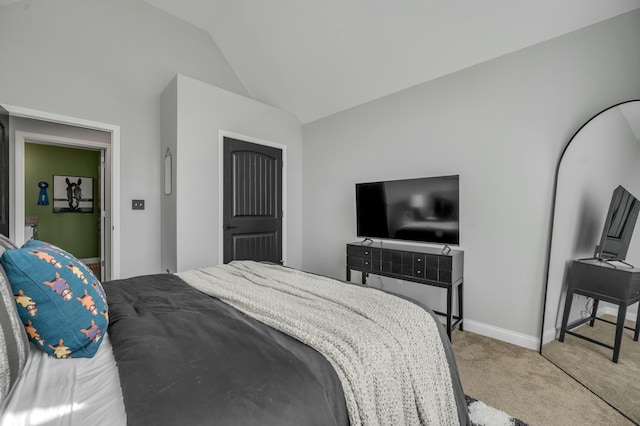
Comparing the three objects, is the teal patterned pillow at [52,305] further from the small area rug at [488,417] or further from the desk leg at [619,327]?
the desk leg at [619,327]

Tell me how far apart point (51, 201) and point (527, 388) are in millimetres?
6607

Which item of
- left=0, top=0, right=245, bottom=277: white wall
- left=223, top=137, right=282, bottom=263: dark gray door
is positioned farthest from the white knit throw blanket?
left=0, top=0, right=245, bottom=277: white wall

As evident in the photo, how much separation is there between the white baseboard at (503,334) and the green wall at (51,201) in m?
5.78

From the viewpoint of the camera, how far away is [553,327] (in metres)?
2.10

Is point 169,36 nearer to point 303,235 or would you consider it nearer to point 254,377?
point 303,235

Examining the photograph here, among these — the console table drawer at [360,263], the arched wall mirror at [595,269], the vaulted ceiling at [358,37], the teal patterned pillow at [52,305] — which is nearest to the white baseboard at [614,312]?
the arched wall mirror at [595,269]

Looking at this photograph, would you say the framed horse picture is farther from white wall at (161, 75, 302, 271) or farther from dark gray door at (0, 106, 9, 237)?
white wall at (161, 75, 302, 271)

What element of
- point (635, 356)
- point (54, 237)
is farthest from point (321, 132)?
point (54, 237)

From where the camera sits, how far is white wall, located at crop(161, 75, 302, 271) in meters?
2.98

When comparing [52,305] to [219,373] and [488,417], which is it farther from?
[488,417]

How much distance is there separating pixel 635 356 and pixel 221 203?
337cm

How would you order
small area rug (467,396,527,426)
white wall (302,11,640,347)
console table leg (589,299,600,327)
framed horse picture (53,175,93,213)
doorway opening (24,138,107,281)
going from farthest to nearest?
1. framed horse picture (53,175,93,213)
2. doorway opening (24,138,107,281)
3. white wall (302,11,640,347)
4. console table leg (589,299,600,327)
5. small area rug (467,396,527,426)

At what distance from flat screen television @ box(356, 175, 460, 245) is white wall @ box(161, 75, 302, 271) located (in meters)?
1.59

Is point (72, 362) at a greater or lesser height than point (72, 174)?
lesser
